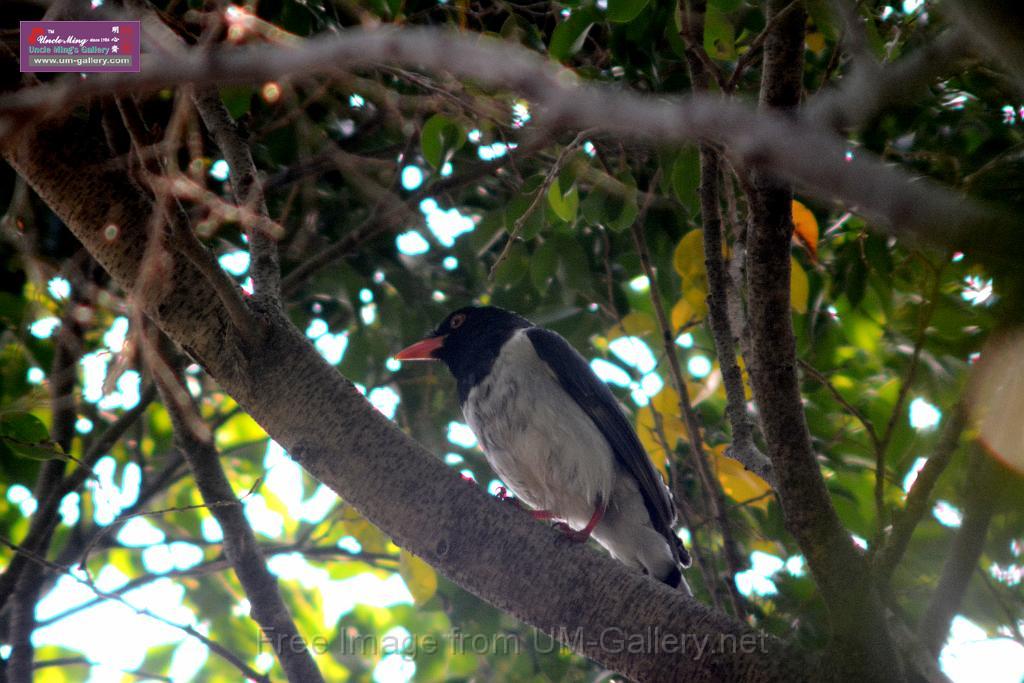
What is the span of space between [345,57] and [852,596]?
1.67m

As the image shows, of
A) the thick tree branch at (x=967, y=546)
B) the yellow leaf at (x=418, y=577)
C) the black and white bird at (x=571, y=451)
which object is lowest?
the thick tree branch at (x=967, y=546)

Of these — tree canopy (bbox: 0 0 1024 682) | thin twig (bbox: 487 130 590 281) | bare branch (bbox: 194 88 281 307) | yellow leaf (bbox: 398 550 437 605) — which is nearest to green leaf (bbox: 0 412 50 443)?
tree canopy (bbox: 0 0 1024 682)

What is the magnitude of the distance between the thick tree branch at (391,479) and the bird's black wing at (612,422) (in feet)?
5.53

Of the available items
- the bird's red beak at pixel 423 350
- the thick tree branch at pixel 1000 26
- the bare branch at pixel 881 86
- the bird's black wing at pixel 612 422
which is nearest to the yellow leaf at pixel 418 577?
the bird's black wing at pixel 612 422

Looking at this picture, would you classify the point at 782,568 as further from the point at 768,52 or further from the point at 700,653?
the point at 768,52

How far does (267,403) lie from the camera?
282 cm

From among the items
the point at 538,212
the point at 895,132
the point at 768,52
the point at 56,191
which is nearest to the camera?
the point at 768,52

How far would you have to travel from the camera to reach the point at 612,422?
4.38m

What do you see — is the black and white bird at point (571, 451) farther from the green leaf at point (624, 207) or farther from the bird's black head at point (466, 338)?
the green leaf at point (624, 207)

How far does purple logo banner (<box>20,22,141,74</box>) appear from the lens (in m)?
3.29

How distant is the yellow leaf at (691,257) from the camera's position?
3986mm

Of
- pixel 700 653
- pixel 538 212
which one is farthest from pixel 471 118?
pixel 700 653

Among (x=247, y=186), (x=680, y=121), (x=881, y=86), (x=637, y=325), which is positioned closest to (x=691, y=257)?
(x=637, y=325)

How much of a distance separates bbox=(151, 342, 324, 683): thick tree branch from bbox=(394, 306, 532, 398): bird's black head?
1353mm
